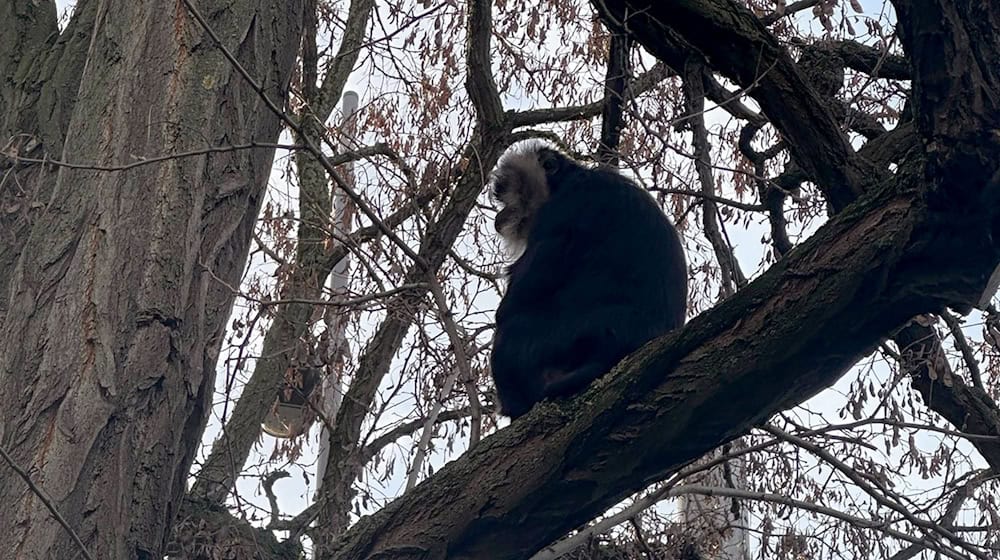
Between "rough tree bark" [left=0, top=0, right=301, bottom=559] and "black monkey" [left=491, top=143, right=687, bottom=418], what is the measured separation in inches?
56.7

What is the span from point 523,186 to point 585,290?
45.2 inches

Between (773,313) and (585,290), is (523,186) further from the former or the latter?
(773,313)

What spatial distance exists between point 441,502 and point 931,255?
4.62 ft

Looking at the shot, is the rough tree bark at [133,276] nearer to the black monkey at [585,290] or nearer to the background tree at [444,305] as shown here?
the background tree at [444,305]

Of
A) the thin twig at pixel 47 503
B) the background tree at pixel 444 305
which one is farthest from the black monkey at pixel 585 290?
the thin twig at pixel 47 503

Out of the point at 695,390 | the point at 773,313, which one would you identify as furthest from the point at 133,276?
the point at 773,313

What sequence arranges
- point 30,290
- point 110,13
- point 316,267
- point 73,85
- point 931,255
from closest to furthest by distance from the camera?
1. point 931,255
2. point 30,290
3. point 110,13
4. point 73,85
5. point 316,267

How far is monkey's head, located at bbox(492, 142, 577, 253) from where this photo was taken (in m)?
5.47

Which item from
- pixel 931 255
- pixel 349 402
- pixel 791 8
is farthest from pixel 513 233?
pixel 931 255

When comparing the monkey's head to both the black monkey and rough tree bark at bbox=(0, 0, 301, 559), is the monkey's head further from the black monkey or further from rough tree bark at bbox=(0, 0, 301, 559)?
rough tree bark at bbox=(0, 0, 301, 559)

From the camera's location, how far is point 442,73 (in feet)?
20.8

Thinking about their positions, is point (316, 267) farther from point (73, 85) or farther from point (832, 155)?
point (832, 155)

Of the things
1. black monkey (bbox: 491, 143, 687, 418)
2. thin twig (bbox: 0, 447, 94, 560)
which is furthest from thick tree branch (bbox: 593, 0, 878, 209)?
thin twig (bbox: 0, 447, 94, 560)

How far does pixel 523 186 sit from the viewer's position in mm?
5586
